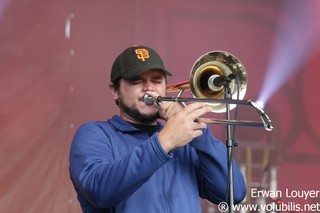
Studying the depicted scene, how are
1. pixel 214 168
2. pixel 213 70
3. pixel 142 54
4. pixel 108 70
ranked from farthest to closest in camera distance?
pixel 108 70
pixel 213 70
pixel 142 54
pixel 214 168

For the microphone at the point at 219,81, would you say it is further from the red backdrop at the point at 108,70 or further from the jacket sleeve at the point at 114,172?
the red backdrop at the point at 108,70

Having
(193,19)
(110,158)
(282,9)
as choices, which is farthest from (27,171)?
(282,9)

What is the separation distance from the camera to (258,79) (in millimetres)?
3703

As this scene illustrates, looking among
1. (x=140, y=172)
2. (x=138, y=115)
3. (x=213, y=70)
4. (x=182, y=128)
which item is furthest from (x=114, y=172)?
(x=213, y=70)

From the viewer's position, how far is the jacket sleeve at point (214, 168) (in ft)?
7.93

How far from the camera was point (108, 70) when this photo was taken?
345 cm

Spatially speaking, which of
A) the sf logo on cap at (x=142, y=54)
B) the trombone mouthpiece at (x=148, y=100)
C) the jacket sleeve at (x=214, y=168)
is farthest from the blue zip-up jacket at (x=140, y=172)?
the sf logo on cap at (x=142, y=54)

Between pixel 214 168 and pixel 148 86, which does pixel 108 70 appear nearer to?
pixel 148 86

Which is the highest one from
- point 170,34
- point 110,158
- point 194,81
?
point 170,34

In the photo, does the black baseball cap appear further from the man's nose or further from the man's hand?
the man's hand

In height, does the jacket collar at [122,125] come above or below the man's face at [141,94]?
below

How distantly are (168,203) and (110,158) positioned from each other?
0.92 ft

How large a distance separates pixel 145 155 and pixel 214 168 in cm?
42

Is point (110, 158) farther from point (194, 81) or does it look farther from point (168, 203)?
point (194, 81)
